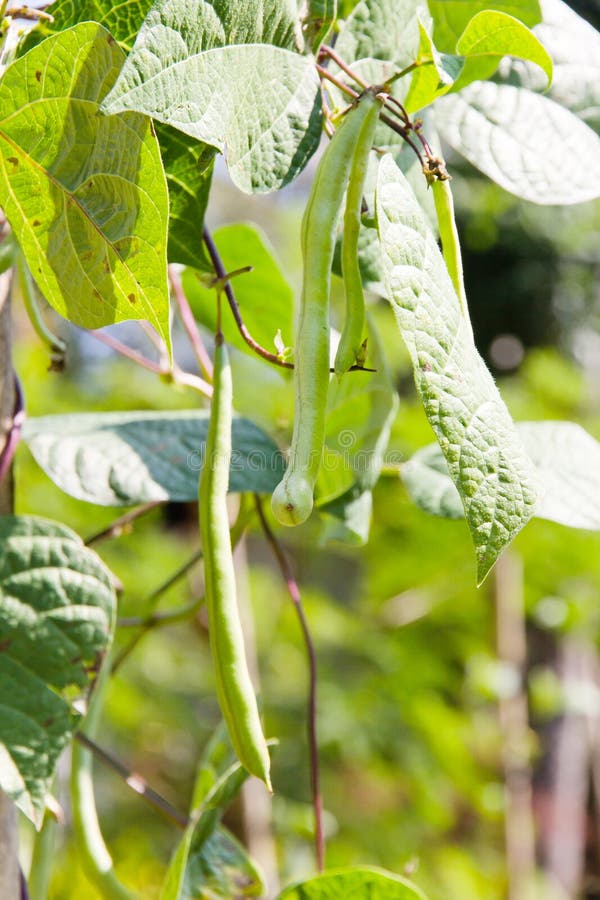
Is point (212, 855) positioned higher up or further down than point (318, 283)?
further down

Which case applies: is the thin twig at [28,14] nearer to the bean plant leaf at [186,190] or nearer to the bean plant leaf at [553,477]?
the bean plant leaf at [186,190]

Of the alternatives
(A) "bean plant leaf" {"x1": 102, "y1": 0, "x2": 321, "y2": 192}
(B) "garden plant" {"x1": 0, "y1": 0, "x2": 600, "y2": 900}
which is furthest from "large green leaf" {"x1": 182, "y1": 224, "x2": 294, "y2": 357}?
(A) "bean plant leaf" {"x1": 102, "y1": 0, "x2": 321, "y2": 192}

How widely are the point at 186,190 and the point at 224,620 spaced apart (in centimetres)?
18

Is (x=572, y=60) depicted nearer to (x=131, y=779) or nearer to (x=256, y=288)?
(x=256, y=288)

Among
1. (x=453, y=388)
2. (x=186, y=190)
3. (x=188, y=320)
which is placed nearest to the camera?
(x=453, y=388)

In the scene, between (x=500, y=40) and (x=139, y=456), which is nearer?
(x=500, y=40)

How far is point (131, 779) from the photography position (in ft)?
1.57

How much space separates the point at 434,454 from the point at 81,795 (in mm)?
296

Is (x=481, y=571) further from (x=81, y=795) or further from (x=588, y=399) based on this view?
(x=588, y=399)

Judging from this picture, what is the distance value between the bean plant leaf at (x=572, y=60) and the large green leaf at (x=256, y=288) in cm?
19

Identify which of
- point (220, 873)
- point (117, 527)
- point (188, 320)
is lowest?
point (220, 873)

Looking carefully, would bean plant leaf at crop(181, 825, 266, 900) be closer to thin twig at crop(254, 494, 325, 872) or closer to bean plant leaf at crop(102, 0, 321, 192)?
thin twig at crop(254, 494, 325, 872)

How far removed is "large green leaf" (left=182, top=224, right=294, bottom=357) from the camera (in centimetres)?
56

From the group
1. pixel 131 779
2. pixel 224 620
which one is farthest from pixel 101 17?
pixel 131 779
